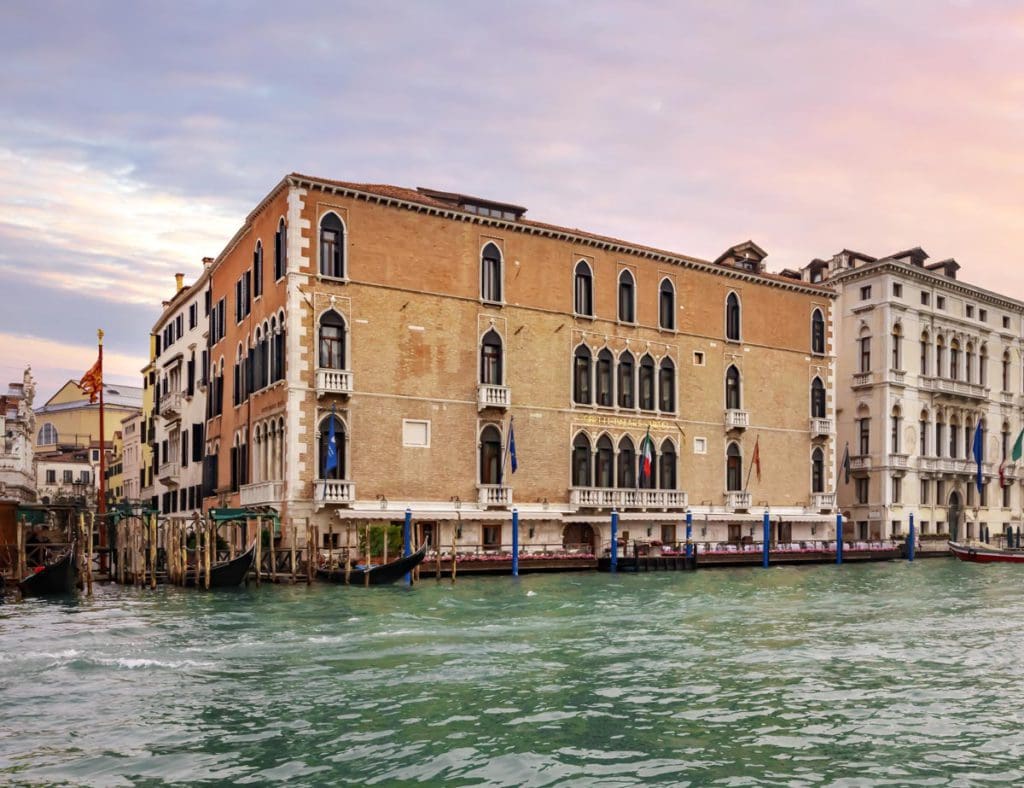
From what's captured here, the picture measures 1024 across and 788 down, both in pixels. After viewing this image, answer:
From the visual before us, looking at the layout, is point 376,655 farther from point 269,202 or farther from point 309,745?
point 269,202

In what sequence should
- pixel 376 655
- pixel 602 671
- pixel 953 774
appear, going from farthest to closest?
pixel 376 655, pixel 602 671, pixel 953 774

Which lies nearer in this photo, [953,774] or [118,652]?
[953,774]

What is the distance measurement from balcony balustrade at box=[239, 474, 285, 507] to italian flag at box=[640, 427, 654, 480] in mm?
11321

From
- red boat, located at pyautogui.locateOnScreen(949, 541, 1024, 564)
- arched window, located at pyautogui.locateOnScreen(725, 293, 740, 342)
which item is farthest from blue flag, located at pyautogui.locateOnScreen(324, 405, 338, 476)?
red boat, located at pyautogui.locateOnScreen(949, 541, 1024, 564)

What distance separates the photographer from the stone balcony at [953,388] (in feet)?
148

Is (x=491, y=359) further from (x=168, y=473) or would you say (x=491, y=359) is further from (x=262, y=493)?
(x=168, y=473)

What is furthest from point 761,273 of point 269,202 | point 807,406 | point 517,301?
point 269,202

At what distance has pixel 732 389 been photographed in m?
36.9

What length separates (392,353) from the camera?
96.3 feet

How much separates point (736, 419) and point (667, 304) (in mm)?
4623

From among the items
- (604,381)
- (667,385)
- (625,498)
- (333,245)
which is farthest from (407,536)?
(667,385)

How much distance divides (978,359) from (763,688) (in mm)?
41257

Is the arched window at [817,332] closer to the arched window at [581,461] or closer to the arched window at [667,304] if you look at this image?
the arched window at [667,304]

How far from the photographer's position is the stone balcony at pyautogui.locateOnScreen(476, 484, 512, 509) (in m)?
30.4
